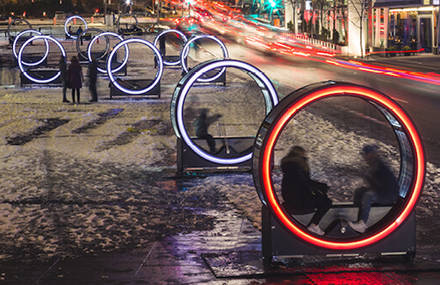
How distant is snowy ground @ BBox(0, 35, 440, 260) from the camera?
9531 mm

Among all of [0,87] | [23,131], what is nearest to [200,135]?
[23,131]

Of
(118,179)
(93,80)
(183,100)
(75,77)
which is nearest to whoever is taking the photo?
(118,179)

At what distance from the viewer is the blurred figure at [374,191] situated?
312 inches

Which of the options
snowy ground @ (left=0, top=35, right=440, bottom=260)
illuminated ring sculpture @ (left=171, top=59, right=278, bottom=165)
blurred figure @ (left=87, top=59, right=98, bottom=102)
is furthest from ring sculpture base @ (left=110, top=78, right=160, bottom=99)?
illuminated ring sculpture @ (left=171, top=59, right=278, bottom=165)

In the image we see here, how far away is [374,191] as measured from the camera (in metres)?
9.77

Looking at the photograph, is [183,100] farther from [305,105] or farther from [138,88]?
[138,88]

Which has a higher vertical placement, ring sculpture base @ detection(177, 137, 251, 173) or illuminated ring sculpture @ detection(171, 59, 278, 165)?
illuminated ring sculpture @ detection(171, 59, 278, 165)

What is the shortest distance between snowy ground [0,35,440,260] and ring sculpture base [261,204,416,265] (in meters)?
1.16

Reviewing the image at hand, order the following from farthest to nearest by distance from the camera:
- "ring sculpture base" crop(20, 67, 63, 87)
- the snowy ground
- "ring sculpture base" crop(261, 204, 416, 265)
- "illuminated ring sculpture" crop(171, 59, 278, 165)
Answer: "ring sculpture base" crop(20, 67, 63, 87)
"illuminated ring sculpture" crop(171, 59, 278, 165)
the snowy ground
"ring sculpture base" crop(261, 204, 416, 265)

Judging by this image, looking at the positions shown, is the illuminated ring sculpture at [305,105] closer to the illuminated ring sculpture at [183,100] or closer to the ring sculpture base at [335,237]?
the ring sculpture base at [335,237]

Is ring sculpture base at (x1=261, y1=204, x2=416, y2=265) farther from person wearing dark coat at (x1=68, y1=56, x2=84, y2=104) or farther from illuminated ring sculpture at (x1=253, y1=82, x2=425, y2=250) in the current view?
person wearing dark coat at (x1=68, y1=56, x2=84, y2=104)

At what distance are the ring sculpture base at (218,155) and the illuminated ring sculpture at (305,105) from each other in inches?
236

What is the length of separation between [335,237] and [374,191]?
2073 mm

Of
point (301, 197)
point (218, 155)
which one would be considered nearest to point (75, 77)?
point (218, 155)
